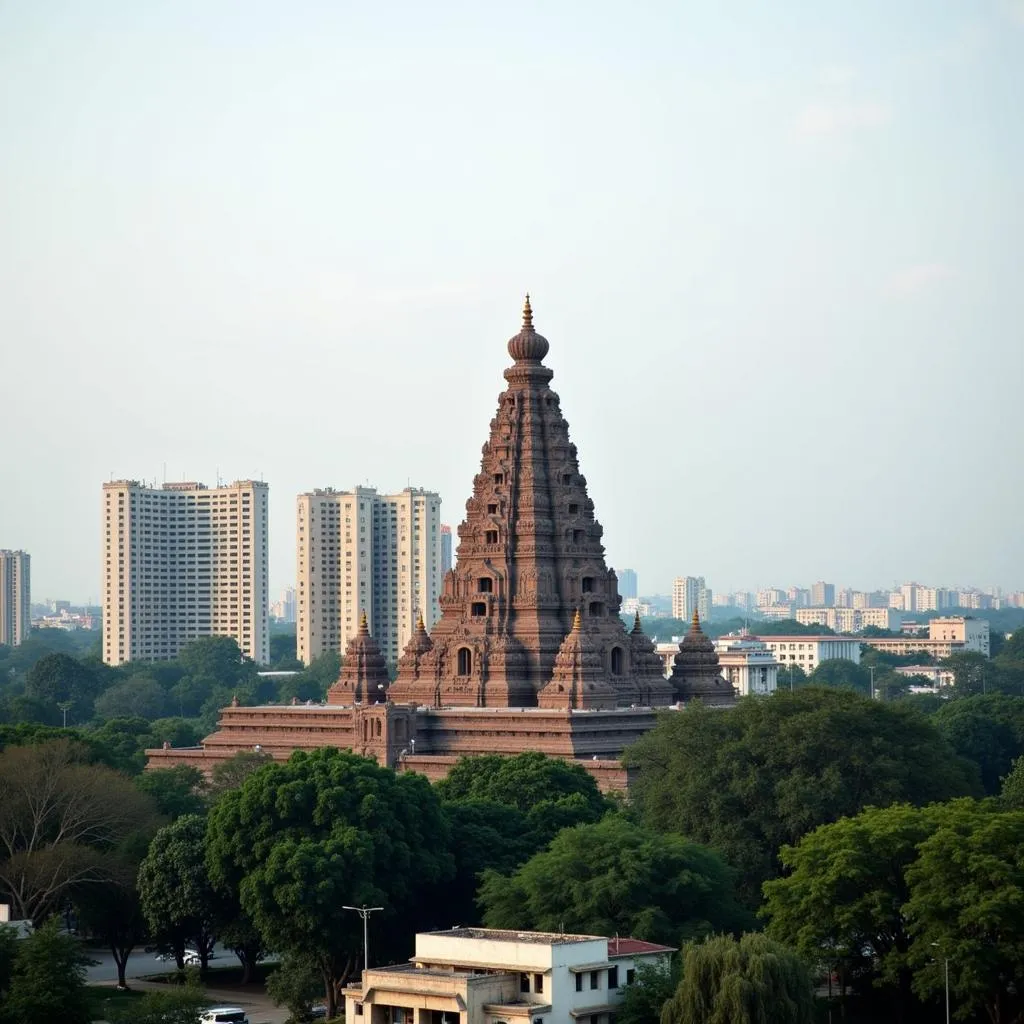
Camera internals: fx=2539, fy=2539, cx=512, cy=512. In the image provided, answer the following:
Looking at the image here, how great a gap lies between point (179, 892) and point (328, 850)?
5656 mm

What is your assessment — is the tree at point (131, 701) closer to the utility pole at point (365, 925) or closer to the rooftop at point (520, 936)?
the utility pole at point (365, 925)

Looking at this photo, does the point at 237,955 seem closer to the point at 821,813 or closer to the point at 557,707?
the point at 821,813

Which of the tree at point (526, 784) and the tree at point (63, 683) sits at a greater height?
the tree at point (63, 683)

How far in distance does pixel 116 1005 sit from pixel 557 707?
39.0 m

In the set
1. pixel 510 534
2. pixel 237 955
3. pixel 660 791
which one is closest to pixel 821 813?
pixel 660 791

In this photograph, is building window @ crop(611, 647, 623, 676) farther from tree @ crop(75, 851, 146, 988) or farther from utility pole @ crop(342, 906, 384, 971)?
utility pole @ crop(342, 906, 384, 971)

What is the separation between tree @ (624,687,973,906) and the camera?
82.2 m

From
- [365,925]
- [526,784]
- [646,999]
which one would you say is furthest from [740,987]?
[526,784]

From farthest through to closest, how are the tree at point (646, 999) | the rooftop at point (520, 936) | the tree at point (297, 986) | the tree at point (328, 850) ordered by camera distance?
1. the tree at point (328, 850)
2. the tree at point (297, 986)
3. the rooftop at point (520, 936)
4. the tree at point (646, 999)

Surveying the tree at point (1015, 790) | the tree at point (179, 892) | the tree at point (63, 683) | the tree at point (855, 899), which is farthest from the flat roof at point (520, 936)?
the tree at point (63, 683)

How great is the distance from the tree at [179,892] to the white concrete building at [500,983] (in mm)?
14117

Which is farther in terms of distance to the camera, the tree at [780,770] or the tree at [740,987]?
the tree at [780,770]

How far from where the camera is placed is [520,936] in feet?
213

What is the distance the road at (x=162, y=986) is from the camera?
242 feet
